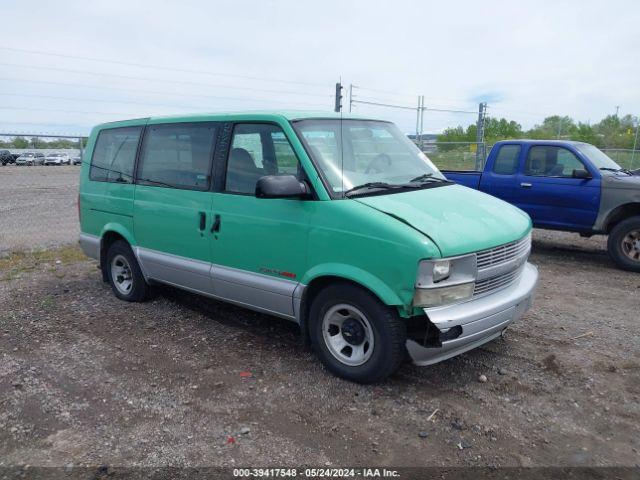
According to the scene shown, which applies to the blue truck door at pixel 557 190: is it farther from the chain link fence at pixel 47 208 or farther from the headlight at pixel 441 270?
the chain link fence at pixel 47 208

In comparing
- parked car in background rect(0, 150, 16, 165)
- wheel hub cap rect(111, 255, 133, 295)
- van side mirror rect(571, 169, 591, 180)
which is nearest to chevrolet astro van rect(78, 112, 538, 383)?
wheel hub cap rect(111, 255, 133, 295)

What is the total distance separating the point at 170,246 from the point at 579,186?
239 inches

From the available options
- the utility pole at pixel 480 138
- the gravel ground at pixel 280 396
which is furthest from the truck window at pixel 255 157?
the utility pole at pixel 480 138

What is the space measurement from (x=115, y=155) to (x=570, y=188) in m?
6.42

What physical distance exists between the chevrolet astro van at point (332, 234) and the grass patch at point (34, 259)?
2.77m

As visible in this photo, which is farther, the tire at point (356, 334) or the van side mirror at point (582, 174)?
the van side mirror at point (582, 174)

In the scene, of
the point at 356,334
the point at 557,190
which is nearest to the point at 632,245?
the point at 557,190

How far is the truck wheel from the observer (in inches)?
295

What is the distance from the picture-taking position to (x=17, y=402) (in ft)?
12.3

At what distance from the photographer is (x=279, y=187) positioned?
379 cm

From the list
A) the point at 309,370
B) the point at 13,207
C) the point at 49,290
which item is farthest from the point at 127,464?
the point at 13,207

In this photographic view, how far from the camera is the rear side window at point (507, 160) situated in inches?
340

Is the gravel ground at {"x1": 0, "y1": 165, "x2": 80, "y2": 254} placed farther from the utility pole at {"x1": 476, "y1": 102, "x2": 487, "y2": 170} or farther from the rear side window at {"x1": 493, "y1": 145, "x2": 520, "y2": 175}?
the utility pole at {"x1": 476, "y1": 102, "x2": 487, "y2": 170}

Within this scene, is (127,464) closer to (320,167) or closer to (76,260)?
(320,167)
